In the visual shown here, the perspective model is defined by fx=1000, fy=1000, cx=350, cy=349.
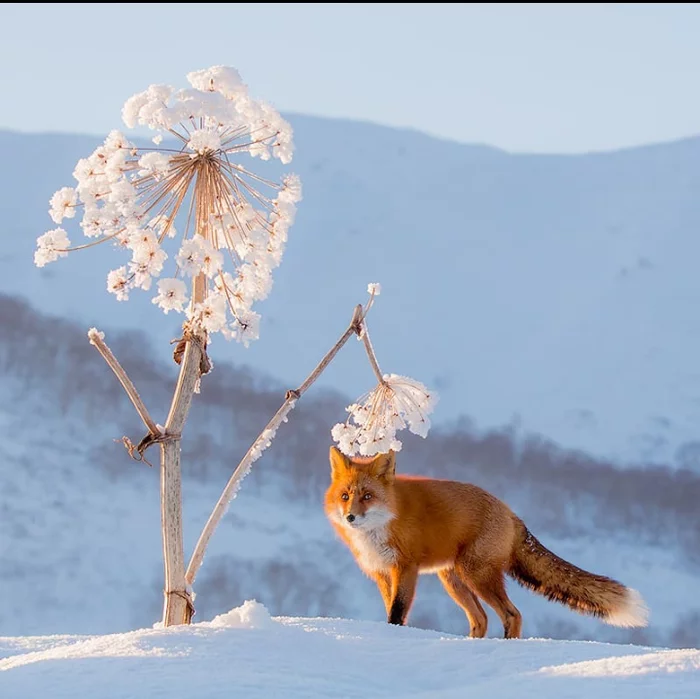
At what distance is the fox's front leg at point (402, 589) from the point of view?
24.0ft

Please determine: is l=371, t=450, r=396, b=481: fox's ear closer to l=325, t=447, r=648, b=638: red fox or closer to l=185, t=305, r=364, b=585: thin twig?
l=325, t=447, r=648, b=638: red fox

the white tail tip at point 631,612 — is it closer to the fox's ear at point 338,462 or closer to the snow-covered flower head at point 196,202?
the fox's ear at point 338,462

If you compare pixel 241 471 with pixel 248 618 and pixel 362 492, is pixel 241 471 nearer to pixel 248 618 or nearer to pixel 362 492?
pixel 248 618

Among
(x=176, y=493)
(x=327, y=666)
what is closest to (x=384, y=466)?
(x=176, y=493)

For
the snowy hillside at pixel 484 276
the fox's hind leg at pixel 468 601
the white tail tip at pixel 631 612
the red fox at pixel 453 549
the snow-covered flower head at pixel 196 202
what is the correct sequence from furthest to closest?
1. the snowy hillside at pixel 484 276
2. the fox's hind leg at pixel 468 601
3. the red fox at pixel 453 549
4. the white tail tip at pixel 631 612
5. the snow-covered flower head at pixel 196 202

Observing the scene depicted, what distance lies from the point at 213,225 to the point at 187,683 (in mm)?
2679

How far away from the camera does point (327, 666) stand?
17.3 feet

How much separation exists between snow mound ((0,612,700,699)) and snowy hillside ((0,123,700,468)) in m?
11.5

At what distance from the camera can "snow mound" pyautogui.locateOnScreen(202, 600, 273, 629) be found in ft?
19.4

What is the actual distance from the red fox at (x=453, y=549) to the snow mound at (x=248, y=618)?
149cm

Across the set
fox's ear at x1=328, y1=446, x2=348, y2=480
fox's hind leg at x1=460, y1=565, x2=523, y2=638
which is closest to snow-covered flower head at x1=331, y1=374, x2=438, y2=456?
fox's ear at x1=328, y1=446, x2=348, y2=480

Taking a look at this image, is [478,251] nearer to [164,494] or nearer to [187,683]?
[164,494]

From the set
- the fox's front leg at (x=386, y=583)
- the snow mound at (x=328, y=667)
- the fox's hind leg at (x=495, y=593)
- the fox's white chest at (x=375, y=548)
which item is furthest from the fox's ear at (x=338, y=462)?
the snow mound at (x=328, y=667)

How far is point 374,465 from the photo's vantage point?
7.68 meters
